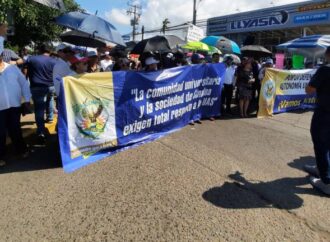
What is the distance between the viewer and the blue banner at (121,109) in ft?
16.5

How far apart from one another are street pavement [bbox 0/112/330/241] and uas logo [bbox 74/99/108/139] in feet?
1.77

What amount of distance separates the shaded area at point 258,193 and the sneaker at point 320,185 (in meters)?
0.08

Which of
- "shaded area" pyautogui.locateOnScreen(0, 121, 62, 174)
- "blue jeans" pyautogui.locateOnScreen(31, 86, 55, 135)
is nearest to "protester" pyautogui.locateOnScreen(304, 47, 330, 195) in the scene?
"shaded area" pyautogui.locateOnScreen(0, 121, 62, 174)

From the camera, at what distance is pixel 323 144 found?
14.5 ft

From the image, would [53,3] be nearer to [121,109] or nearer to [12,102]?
[12,102]

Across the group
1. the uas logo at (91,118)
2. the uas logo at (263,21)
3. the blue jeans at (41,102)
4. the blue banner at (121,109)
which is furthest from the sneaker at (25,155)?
the uas logo at (263,21)

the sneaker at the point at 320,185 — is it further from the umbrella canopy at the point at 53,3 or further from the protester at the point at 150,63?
the umbrella canopy at the point at 53,3

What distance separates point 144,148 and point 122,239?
287 cm

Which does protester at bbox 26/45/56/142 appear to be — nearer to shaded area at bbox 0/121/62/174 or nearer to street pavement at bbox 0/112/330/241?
shaded area at bbox 0/121/62/174

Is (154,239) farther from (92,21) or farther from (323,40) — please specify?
(323,40)

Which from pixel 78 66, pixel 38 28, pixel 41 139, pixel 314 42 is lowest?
pixel 41 139

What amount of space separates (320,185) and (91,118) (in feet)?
11.7

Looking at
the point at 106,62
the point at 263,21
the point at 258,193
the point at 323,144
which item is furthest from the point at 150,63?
the point at 263,21

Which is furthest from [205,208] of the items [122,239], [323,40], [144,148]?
[323,40]
